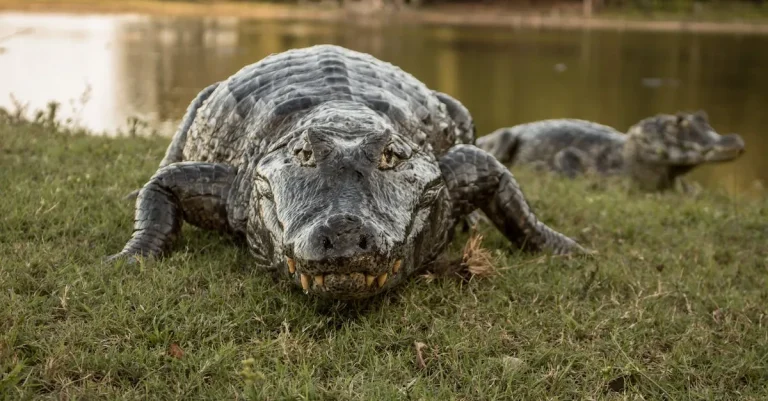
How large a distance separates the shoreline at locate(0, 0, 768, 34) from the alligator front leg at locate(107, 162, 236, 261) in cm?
3110

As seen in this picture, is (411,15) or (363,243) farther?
(411,15)

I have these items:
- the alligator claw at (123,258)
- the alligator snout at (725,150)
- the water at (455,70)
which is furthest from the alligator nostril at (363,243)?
the alligator snout at (725,150)

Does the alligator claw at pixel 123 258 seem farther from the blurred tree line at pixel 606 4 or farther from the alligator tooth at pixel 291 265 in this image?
the blurred tree line at pixel 606 4

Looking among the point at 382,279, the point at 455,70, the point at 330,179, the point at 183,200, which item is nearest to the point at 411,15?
the point at 455,70

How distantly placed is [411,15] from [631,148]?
35.4 m

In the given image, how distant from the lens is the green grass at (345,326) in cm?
246

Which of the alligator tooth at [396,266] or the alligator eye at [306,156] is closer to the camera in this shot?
the alligator tooth at [396,266]

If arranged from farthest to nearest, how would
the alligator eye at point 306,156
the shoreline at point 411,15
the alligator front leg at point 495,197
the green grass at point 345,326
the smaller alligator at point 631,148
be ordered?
the shoreline at point 411,15
the smaller alligator at point 631,148
the alligator front leg at point 495,197
the alligator eye at point 306,156
the green grass at point 345,326

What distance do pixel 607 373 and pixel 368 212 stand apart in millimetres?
1011

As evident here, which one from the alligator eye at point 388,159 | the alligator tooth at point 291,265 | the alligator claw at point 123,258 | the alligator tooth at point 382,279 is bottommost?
the alligator claw at point 123,258

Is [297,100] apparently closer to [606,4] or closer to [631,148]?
[631,148]

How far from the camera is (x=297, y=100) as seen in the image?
3.85m

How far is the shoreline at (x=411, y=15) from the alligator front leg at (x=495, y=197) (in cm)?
3155

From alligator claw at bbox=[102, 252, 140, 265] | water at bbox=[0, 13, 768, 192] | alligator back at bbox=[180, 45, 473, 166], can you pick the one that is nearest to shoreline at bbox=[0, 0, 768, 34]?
water at bbox=[0, 13, 768, 192]
